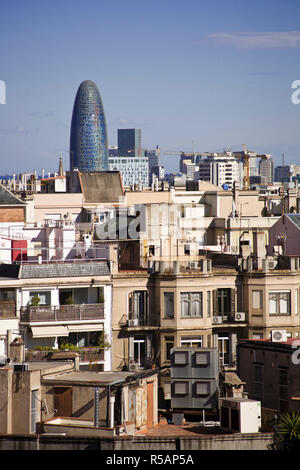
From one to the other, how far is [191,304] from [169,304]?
790mm

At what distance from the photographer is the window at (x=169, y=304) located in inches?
1740

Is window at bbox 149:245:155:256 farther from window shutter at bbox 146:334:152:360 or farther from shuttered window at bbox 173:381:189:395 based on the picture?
shuttered window at bbox 173:381:189:395

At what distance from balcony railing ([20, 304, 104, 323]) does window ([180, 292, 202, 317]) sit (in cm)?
291

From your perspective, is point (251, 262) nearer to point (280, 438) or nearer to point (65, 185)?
point (280, 438)

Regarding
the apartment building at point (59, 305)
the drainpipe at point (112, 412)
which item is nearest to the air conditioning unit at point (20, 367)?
the drainpipe at point (112, 412)

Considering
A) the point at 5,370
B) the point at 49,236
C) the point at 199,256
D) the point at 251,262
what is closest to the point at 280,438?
the point at 5,370

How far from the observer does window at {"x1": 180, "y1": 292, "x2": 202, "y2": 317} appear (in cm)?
4422

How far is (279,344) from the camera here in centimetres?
3656

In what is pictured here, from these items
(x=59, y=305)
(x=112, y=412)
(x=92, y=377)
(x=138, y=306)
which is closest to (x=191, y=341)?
(x=138, y=306)

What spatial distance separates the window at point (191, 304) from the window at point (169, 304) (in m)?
0.36

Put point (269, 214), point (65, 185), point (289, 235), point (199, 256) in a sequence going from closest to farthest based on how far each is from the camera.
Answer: point (199, 256) → point (289, 235) → point (269, 214) → point (65, 185)

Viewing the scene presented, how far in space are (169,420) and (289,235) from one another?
22.9 m

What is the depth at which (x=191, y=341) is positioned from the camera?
4419cm

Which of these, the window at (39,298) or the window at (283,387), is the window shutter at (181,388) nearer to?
the window at (283,387)
